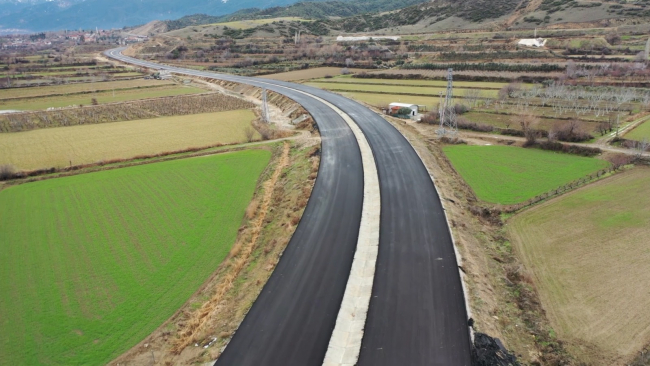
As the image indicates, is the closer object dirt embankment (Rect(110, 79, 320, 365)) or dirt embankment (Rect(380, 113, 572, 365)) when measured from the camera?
dirt embankment (Rect(380, 113, 572, 365))

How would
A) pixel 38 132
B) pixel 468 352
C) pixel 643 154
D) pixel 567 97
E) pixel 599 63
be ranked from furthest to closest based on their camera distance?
pixel 599 63 < pixel 567 97 < pixel 38 132 < pixel 643 154 < pixel 468 352

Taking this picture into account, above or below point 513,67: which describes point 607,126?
below

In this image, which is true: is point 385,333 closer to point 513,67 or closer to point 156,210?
point 156,210

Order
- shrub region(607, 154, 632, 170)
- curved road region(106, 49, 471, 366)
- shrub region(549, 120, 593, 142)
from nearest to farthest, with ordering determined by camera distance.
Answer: curved road region(106, 49, 471, 366)
shrub region(607, 154, 632, 170)
shrub region(549, 120, 593, 142)

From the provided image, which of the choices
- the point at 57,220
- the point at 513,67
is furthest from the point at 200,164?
the point at 513,67

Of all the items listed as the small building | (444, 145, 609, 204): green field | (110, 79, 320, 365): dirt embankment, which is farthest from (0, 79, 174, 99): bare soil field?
(444, 145, 609, 204): green field

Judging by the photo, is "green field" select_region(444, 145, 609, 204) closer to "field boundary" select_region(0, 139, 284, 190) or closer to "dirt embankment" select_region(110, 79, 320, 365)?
"dirt embankment" select_region(110, 79, 320, 365)

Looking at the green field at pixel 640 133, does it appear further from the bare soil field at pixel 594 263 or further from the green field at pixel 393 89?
the green field at pixel 393 89
